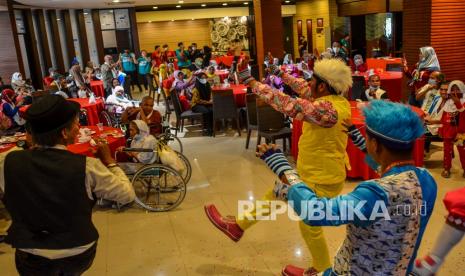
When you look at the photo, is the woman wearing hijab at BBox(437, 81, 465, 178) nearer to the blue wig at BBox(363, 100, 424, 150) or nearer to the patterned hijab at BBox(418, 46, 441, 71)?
the patterned hijab at BBox(418, 46, 441, 71)

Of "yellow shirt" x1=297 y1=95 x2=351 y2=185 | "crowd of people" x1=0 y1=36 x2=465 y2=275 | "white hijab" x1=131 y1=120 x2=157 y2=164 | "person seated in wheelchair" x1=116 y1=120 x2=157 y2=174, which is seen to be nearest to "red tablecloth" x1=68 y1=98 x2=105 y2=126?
"person seated in wheelchair" x1=116 y1=120 x2=157 y2=174

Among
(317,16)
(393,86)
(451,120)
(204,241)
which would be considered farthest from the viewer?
(317,16)

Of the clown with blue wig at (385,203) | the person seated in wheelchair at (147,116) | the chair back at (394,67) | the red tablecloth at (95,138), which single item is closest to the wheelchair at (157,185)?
the red tablecloth at (95,138)

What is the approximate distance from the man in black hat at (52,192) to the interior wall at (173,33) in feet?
67.7

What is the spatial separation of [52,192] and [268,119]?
458 cm

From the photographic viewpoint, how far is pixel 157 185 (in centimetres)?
459

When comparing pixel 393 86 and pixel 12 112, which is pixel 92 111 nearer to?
pixel 12 112

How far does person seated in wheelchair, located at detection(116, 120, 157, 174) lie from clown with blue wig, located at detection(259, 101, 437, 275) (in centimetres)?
321

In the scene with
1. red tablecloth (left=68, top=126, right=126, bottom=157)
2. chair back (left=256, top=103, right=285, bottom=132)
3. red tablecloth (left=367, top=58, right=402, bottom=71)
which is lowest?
chair back (left=256, top=103, right=285, bottom=132)

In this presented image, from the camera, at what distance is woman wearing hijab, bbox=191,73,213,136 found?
7.65m

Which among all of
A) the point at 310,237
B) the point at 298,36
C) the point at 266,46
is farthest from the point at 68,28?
the point at 310,237

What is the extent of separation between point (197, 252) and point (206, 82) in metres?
4.76

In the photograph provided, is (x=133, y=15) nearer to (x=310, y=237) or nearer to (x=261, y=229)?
(x=261, y=229)

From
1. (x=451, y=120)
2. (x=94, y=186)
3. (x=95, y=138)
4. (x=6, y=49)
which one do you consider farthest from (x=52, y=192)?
(x=6, y=49)
